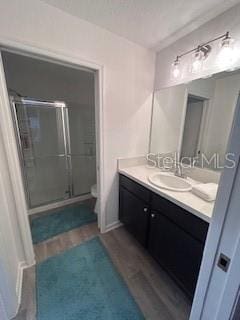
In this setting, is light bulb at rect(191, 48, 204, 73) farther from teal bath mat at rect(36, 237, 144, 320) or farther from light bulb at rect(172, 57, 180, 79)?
teal bath mat at rect(36, 237, 144, 320)

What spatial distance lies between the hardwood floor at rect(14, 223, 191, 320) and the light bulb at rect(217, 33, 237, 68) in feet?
6.41

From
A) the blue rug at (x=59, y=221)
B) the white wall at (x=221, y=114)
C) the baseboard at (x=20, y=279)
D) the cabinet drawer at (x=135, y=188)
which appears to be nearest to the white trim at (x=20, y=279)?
the baseboard at (x=20, y=279)

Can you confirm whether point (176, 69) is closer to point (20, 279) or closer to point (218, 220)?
point (218, 220)

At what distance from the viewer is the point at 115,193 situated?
1.93 meters

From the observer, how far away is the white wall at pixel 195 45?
1.15 metres

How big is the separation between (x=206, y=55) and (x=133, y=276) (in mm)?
2126

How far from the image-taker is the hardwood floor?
116 cm

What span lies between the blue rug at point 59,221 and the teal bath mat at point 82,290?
396 mm

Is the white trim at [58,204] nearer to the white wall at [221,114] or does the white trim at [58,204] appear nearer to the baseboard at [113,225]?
the baseboard at [113,225]

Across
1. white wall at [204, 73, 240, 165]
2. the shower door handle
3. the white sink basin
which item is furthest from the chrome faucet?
the shower door handle

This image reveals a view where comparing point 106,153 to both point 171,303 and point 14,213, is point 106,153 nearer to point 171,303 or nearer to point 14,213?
point 14,213

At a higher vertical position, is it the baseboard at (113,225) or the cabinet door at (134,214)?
the cabinet door at (134,214)

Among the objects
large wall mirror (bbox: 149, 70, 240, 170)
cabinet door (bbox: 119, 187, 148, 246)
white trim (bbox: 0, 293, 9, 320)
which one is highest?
large wall mirror (bbox: 149, 70, 240, 170)

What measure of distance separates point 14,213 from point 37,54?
1.36m
